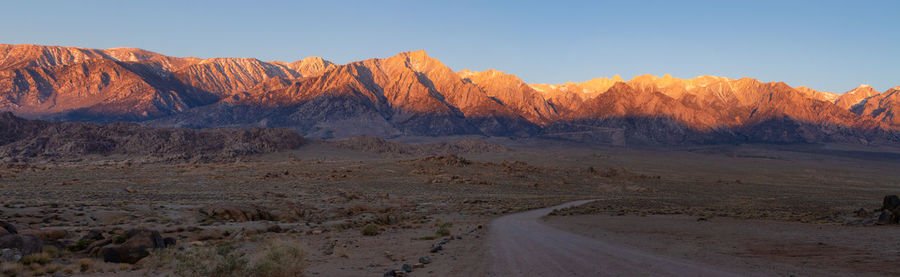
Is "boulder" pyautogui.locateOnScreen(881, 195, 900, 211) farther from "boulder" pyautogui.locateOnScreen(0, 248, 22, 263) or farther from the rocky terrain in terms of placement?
the rocky terrain

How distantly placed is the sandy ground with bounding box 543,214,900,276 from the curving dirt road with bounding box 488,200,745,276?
901mm

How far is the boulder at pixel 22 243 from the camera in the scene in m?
12.6

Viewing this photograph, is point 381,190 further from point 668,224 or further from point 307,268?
point 307,268

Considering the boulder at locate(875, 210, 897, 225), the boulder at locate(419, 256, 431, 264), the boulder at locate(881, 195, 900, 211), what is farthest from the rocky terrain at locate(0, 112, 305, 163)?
the boulder at locate(875, 210, 897, 225)

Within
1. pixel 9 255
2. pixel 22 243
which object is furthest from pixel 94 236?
pixel 9 255

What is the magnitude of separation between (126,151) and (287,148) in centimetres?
3325

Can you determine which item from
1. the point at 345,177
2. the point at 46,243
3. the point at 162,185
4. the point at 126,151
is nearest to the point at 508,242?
the point at 46,243

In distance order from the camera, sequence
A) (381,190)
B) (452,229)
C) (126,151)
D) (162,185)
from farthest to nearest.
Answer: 1. (126,151)
2. (381,190)
3. (162,185)
4. (452,229)

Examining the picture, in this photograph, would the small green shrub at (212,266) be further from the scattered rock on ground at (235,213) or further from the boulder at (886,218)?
the boulder at (886,218)

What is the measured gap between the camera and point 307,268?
1280cm

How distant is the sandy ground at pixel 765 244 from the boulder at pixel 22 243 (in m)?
16.9

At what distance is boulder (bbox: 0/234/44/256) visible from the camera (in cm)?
1263

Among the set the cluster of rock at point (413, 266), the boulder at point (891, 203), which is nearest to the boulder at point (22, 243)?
the cluster of rock at point (413, 266)

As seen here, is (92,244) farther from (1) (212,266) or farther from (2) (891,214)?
(2) (891,214)
